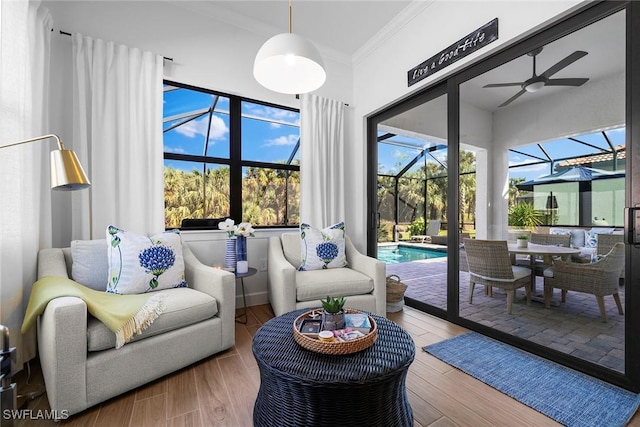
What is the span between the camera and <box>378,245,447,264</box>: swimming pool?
3.06 meters

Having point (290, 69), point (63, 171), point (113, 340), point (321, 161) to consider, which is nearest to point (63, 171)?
point (63, 171)

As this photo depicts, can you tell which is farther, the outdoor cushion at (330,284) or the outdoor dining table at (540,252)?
the outdoor cushion at (330,284)

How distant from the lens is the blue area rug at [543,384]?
4.50 feet

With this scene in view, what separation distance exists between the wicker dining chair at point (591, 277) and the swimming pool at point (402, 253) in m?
1.05

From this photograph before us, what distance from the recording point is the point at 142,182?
2.40 metres

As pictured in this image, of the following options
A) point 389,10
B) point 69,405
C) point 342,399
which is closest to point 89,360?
point 69,405

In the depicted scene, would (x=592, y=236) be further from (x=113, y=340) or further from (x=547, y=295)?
(x=113, y=340)

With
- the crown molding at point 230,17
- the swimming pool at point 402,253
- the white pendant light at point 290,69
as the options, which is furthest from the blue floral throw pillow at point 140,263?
the swimming pool at point 402,253

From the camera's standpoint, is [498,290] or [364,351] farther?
[498,290]

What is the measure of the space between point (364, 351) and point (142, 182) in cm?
228

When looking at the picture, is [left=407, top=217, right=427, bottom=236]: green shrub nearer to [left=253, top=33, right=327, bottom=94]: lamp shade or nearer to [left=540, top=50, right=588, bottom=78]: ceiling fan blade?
[left=540, top=50, right=588, bottom=78]: ceiling fan blade

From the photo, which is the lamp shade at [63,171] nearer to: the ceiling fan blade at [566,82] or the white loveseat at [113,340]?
the white loveseat at [113,340]

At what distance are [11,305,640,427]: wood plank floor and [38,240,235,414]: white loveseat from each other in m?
0.08

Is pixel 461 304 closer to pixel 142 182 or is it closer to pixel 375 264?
pixel 375 264
